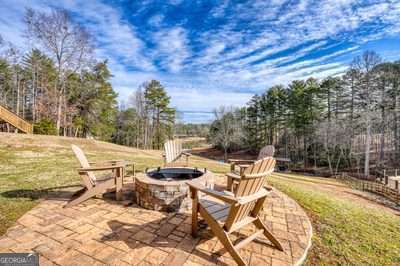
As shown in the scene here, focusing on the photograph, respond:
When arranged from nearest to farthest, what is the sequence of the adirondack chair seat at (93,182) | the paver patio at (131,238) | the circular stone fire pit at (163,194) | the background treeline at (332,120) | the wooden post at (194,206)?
the paver patio at (131,238) → the wooden post at (194,206) → the circular stone fire pit at (163,194) → the adirondack chair seat at (93,182) → the background treeline at (332,120)

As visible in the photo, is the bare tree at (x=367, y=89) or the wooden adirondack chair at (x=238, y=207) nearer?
the wooden adirondack chair at (x=238, y=207)

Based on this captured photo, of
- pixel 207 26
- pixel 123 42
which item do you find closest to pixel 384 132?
pixel 207 26

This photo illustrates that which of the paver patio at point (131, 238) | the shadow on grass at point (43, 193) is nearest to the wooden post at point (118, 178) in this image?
the paver patio at point (131, 238)

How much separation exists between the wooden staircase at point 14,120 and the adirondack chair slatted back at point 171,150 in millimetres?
12892

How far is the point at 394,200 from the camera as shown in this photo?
775 centimetres

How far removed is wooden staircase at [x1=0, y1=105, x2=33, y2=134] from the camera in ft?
37.1

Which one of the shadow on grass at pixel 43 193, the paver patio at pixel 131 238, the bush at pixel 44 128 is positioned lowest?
the paver patio at pixel 131 238

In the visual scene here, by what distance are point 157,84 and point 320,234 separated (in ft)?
74.9

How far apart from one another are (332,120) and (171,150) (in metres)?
19.1

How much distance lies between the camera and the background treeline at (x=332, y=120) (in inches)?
606

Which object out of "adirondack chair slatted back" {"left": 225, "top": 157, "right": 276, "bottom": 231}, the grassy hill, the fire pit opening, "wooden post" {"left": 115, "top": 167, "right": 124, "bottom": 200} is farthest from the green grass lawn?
"wooden post" {"left": 115, "top": 167, "right": 124, "bottom": 200}

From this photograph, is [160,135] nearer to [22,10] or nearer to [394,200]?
[22,10]

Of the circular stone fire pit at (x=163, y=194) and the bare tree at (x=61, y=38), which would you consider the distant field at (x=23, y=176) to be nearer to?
the circular stone fire pit at (x=163, y=194)

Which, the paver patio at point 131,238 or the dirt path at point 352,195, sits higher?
the paver patio at point 131,238
